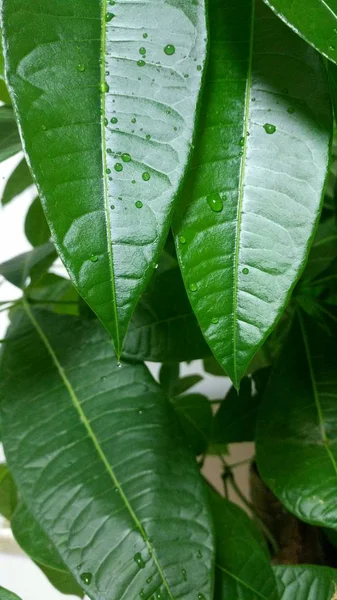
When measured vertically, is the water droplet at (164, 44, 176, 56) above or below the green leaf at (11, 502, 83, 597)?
above

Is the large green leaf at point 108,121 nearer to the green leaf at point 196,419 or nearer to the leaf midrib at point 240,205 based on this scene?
the leaf midrib at point 240,205

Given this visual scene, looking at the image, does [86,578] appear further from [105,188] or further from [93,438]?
[105,188]

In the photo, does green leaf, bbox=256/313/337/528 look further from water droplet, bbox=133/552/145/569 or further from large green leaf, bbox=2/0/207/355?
large green leaf, bbox=2/0/207/355

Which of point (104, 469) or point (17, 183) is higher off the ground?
point (17, 183)

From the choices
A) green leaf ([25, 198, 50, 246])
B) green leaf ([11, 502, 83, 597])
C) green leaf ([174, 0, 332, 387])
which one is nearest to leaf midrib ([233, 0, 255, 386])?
green leaf ([174, 0, 332, 387])

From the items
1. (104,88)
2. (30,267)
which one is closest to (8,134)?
(30,267)

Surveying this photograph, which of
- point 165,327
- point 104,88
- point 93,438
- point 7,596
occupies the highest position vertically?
point 104,88

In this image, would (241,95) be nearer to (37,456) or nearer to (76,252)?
(76,252)
